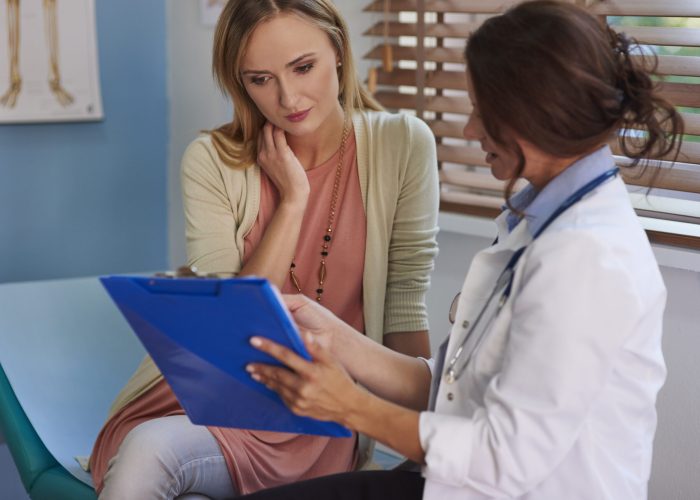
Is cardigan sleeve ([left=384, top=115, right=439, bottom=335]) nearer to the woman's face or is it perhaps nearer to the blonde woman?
the blonde woman

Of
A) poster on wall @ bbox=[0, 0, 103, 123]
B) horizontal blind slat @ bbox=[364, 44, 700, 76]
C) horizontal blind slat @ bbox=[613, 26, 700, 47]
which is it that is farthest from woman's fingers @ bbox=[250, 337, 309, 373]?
poster on wall @ bbox=[0, 0, 103, 123]

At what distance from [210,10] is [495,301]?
1.66 meters

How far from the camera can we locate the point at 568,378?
1.10m

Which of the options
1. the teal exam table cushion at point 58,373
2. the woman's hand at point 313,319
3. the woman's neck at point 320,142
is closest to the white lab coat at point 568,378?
the woman's hand at point 313,319

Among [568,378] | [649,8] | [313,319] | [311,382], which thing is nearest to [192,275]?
[311,382]

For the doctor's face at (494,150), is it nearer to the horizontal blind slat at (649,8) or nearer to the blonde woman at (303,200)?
the blonde woman at (303,200)

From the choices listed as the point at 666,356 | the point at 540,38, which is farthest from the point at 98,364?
the point at 540,38

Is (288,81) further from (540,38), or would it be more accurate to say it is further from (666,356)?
(666,356)

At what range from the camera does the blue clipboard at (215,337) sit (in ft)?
3.66

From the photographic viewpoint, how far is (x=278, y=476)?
1706 mm

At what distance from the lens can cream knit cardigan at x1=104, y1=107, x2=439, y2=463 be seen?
5.90ft

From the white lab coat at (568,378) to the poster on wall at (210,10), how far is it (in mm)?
1665

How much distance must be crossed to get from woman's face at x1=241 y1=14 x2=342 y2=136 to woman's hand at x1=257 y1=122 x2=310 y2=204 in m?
0.05

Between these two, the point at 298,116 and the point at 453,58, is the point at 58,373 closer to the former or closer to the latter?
the point at 298,116
